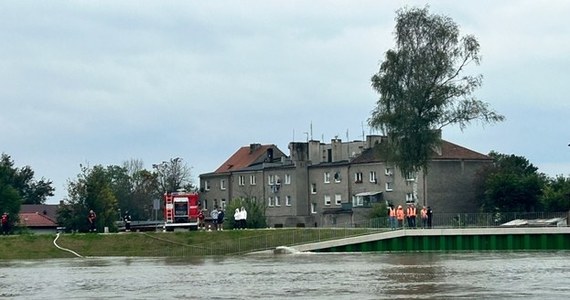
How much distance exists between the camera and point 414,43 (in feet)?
263

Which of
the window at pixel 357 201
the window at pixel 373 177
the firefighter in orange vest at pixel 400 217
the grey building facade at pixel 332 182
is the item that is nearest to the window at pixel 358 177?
the grey building facade at pixel 332 182

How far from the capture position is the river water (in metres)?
28.0

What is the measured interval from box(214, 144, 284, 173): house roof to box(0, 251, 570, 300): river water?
9514cm

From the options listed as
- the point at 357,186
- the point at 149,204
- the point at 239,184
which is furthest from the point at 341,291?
the point at 149,204

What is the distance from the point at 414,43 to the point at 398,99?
13.3ft

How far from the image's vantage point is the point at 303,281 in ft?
108

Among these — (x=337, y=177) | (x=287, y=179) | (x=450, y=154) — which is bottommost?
(x=337, y=177)

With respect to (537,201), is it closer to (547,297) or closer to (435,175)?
(435,175)

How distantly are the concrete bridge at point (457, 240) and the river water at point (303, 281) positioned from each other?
1813 cm

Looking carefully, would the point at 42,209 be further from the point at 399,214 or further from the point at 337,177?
the point at 399,214

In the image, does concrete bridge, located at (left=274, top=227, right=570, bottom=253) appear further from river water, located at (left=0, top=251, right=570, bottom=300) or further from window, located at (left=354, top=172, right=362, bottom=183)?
window, located at (left=354, top=172, right=362, bottom=183)

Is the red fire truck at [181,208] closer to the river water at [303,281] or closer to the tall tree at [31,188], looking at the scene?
the river water at [303,281]

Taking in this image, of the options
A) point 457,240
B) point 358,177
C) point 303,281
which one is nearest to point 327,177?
point 358,177

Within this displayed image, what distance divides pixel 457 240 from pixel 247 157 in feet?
263
